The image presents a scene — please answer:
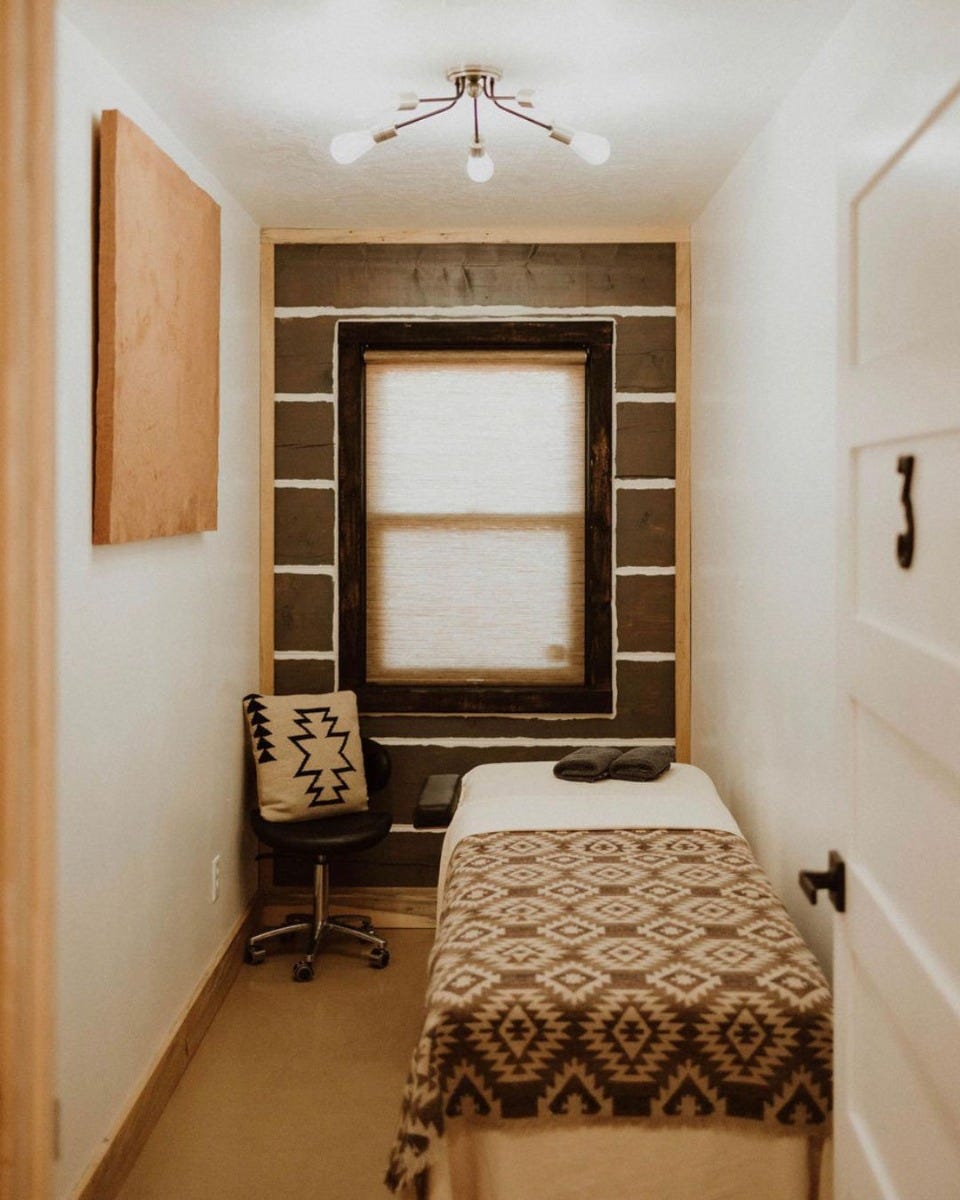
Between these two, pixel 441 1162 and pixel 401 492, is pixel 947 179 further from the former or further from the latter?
pixel 401 492

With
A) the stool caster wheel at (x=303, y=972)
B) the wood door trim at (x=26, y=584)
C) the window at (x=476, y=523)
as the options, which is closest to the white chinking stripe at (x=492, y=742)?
A: the window at (x=476, y=523)

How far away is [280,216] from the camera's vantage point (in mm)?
4367

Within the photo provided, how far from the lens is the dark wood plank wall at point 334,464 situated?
14.9ft

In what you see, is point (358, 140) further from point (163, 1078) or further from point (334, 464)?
point (163, 1078)

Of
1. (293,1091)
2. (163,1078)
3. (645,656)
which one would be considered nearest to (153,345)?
(163,1078)

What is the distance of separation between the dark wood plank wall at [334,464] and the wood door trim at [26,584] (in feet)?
10.4

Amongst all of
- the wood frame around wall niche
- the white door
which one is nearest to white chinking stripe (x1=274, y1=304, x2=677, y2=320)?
the wood frame around wall niche

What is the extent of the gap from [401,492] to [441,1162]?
109 inches

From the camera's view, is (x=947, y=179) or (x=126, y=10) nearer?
(x=947, y=179)

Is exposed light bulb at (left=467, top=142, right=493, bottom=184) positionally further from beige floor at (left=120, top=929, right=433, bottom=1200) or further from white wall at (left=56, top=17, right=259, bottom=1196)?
beige floor at (left=120, top=929, right=433, bottom=1200)

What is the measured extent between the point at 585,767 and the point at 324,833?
37.1 inches

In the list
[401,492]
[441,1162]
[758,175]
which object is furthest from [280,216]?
[441,1162]

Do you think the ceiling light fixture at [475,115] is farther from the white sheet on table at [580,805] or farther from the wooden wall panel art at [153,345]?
the white sheet on table at [580,805]

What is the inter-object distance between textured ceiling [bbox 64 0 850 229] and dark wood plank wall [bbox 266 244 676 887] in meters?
0.42
